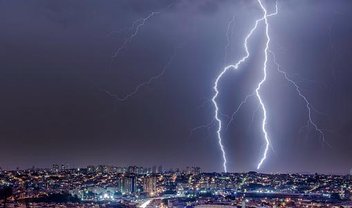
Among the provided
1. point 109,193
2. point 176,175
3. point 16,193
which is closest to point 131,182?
point 109,193

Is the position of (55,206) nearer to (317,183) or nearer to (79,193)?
(79,193)

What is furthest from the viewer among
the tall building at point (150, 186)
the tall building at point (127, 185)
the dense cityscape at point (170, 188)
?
the tall building at point (127, 185)

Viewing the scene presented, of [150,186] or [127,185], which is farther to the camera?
[150,186]

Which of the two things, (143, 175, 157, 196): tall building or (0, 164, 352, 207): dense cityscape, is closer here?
(0, 164, 352, 207): dense cityscape

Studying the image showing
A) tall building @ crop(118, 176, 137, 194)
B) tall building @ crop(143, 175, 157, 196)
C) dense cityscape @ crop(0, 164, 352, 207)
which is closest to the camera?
dense cityscape @ crop(0, 164, 352, 207)

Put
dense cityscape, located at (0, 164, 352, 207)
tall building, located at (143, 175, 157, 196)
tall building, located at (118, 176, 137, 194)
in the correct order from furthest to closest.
Result: tall building, located at (118, 176, 137, 194)
tall building, located at (143, 175, 157, 196)
dense cityscape, located at (0, 164, 352, 207)

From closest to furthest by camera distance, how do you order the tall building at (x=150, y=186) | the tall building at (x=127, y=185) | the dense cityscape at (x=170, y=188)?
the dense cityscape at (x=170, y=188)
the tall building at (x=150, y=186)
the tall building at (x=127, y=185)

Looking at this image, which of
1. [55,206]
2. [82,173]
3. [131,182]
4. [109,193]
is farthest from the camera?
[82,173]

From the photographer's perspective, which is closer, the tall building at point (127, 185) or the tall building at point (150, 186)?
the tall building at point (150, 186)
